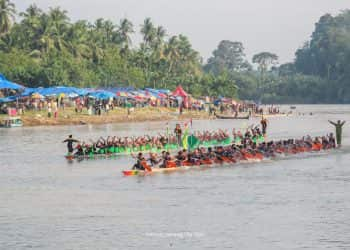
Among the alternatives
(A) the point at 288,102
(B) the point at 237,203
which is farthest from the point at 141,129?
(A) the point at 288,102

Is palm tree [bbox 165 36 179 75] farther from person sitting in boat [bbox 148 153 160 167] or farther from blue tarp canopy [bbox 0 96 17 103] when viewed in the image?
person sitting in boat [bbox 148 153 160 167]

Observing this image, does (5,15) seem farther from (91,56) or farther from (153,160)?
(153,160)

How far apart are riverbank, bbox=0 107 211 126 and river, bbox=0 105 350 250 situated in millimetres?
33778

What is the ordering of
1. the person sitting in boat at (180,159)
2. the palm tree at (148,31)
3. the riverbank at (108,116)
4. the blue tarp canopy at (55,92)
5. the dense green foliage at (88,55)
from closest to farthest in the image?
the person sitting in boat at (180,159)
the blue tarp canopy at (55,92)
the riverbank at (108,116)
the dense green foliage at (88,55)
the palm tree at (148,31)

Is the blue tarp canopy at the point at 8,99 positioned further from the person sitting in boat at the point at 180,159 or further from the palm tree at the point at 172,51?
the palm tree at the point at 172,51

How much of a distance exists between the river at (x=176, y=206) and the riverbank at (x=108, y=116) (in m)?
33.8

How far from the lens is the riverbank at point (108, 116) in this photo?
85188 millimetres

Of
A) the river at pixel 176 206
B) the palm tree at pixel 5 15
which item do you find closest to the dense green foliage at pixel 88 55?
the palm tree at pixel 5 15

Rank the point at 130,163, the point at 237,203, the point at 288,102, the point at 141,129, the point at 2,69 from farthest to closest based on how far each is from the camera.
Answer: the point at 288,102
the point at 2,69
the point at 141,129
the point at 130,163
the point at 237,203

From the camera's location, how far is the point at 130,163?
4838 centimetres

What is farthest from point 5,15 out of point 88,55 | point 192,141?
point 192,141

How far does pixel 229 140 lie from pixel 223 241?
101ft

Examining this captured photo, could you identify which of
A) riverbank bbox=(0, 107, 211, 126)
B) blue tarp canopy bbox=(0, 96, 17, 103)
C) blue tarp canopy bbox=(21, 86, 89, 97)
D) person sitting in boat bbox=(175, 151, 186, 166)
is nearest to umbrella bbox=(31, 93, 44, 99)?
blue tarp canopy bbox=(21, 86, 89, 97)

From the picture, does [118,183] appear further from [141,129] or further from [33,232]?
[141,129]
